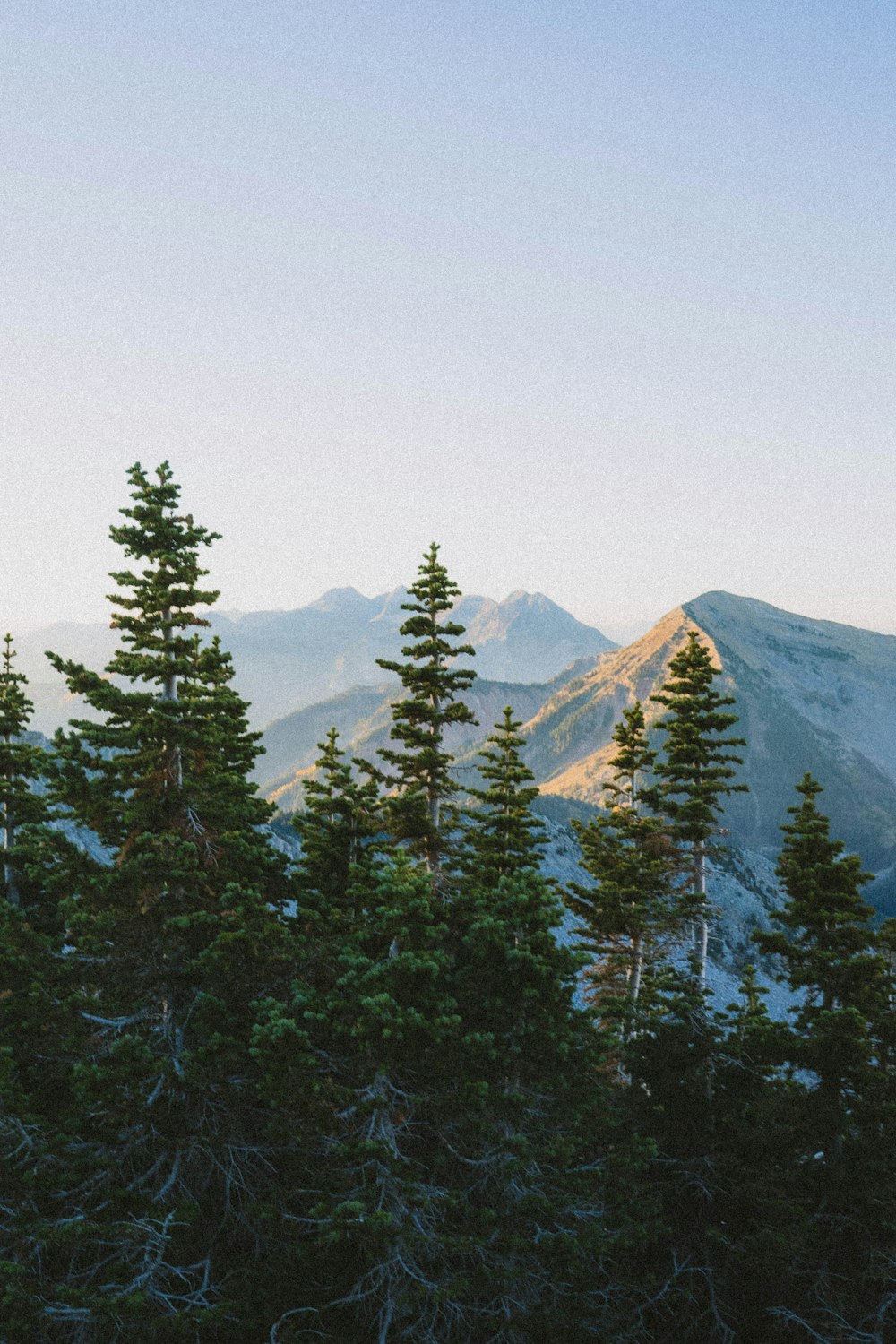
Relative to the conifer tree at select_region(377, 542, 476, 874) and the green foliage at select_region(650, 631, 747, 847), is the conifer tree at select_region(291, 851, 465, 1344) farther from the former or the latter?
the green foliage at select_region(650, 631, 747, 847)

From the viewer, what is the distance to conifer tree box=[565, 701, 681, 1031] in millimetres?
26984

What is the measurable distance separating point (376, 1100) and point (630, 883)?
49.5ft

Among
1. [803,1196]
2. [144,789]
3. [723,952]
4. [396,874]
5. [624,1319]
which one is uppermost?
[144,789]

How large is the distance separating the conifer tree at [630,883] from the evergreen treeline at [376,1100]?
4.76 meters

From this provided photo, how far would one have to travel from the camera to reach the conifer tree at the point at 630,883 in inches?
1062

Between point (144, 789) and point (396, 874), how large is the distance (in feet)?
18.7

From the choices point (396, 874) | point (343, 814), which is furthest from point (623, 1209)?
point (343, 814)

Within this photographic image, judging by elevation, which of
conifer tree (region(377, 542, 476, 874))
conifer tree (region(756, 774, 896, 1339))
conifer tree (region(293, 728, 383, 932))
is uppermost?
conifer tree (region(377, 542, 476, 874))

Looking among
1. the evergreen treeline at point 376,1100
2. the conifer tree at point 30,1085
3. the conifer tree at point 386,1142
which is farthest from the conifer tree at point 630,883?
the conifer tree at point 30,1085

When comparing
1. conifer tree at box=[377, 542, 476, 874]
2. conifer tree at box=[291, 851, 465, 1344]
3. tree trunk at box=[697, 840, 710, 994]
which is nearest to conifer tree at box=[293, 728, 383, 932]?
conifer tree at box=[377, 542, 476, 874]

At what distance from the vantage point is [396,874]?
57.6ft

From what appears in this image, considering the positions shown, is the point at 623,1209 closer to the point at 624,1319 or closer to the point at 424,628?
the point at 624,1319

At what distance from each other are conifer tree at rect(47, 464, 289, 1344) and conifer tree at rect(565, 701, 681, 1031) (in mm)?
11614

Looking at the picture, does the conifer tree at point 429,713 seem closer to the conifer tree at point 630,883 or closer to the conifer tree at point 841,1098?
the conifer tree at point 630,883
